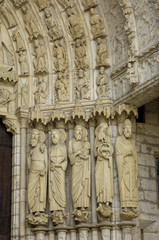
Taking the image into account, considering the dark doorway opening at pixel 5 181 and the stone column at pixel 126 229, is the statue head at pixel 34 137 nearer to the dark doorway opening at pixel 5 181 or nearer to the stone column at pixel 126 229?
the dark doorway opening at pixel 5 181

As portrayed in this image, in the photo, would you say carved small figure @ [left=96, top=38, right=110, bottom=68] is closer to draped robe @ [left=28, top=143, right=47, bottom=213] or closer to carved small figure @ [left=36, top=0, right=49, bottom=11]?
carved small figure @ [left=36, top=0, right=49, bottom=11]

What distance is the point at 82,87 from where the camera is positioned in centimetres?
938

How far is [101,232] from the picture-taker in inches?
337

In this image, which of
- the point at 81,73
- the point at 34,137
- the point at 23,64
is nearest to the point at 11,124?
the point at 34,137

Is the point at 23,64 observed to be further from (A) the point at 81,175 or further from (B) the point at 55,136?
(A) the point at 81,175

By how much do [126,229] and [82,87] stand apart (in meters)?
2.55

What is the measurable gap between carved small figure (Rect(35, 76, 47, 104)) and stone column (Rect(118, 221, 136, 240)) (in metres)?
2.58

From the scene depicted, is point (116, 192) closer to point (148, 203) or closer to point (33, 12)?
point (148, 203)

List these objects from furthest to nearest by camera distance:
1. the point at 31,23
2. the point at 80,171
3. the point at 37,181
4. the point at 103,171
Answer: the point at 31,23 → the point at 37,181 → the point at 80,171 → the point at 103,171

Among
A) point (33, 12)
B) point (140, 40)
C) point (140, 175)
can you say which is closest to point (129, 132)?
point (140, 175)

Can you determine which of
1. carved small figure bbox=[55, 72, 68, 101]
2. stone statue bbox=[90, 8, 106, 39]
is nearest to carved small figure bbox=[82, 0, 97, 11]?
stone statue bbox=[90, 8, 106, 39]

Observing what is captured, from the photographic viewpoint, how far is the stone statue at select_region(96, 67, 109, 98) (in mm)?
9281

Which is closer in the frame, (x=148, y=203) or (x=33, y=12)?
(x=148, y=203)

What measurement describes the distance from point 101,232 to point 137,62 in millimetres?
2779
